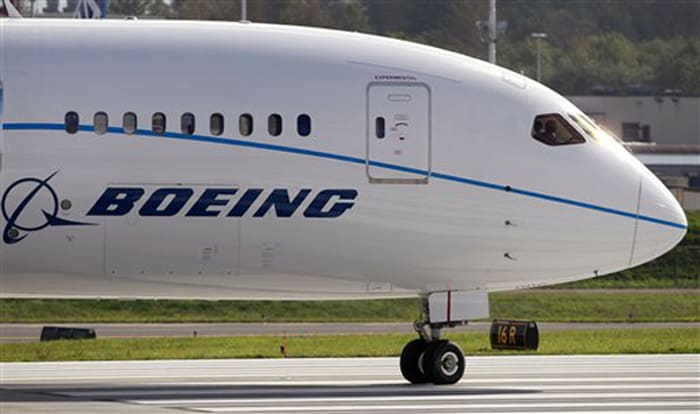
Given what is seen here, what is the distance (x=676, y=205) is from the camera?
2661 centimetres

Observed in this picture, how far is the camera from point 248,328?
51.8m

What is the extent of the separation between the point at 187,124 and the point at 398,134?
3260 millimetres

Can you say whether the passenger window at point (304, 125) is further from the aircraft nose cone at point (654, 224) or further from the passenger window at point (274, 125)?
the aircraft nose cone at point (654, 224)

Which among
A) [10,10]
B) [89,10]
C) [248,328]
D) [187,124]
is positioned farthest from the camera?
[248,328]

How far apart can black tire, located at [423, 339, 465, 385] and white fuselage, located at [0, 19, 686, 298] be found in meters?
0.96

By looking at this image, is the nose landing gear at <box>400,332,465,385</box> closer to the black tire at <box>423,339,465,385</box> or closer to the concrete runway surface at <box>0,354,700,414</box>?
the black tire at <box>423,339,465,385</box>

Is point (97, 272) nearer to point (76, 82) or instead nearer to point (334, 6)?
point (76, 82)

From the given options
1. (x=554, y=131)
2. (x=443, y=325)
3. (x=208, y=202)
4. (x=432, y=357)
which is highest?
(x=554, y=131)

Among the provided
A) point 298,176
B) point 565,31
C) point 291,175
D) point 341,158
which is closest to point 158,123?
point 291,175

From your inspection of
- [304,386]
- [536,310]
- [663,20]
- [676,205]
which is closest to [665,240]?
[676,205]

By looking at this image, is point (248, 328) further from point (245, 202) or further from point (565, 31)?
point (565, 31)

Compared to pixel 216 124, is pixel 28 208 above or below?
below

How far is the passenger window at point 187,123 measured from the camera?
81.3 ft

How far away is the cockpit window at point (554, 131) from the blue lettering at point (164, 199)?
5630 mm
